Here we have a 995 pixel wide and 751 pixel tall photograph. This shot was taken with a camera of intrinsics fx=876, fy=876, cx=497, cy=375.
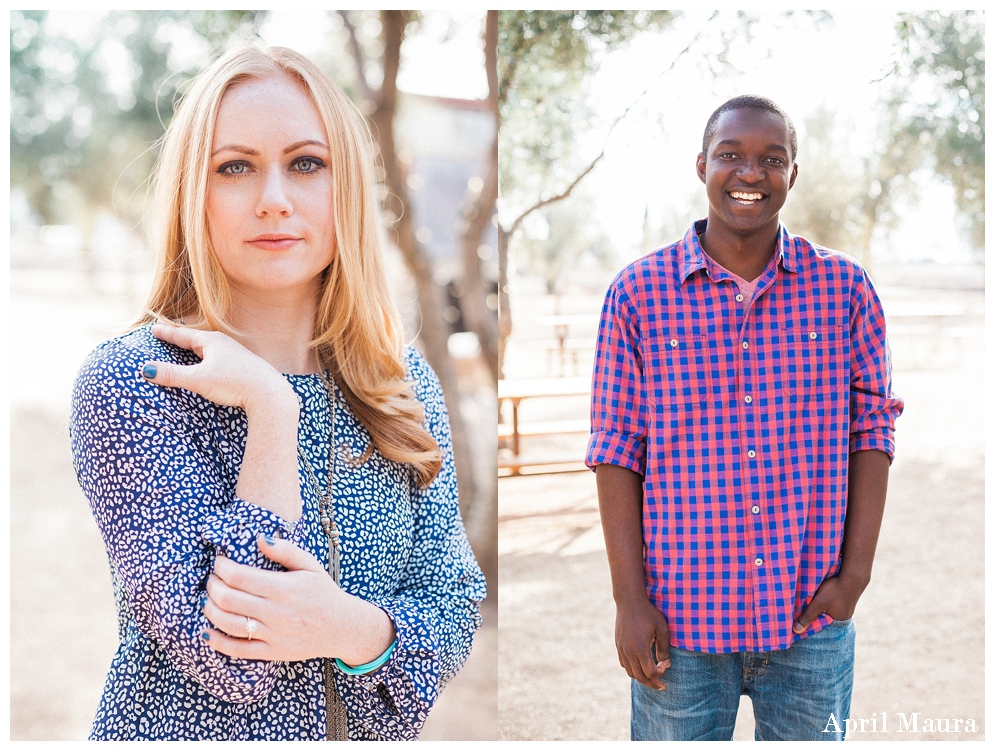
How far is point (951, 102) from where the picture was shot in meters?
2.42

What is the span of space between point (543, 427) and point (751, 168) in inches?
39.2

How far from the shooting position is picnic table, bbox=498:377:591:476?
243 cm

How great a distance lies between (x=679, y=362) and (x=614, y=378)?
0.43 feet

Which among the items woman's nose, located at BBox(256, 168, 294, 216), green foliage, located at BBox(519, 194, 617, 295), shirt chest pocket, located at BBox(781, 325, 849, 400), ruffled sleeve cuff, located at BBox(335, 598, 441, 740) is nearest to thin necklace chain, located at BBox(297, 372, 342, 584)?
ruffled sleeve cuff, located at BBox(335, 598, 441, 740)

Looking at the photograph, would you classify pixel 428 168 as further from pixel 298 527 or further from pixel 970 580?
pixel 298 527

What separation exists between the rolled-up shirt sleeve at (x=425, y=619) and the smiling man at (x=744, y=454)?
32 centimetres

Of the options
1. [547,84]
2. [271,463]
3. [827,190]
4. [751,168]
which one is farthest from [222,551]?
[827,190]

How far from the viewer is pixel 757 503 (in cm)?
170

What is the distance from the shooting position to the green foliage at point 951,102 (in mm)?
2375

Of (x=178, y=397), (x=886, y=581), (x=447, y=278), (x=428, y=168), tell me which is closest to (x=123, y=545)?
(x=178, y=397)

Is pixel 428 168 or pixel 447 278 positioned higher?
pixel 428 168

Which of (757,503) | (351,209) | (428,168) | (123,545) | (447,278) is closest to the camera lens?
(123,545)

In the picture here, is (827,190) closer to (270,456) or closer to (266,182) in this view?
(266,182)

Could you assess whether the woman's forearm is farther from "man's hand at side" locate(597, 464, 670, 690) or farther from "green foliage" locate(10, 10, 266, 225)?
"green foliage" locate(10, 10, 266, 225)
